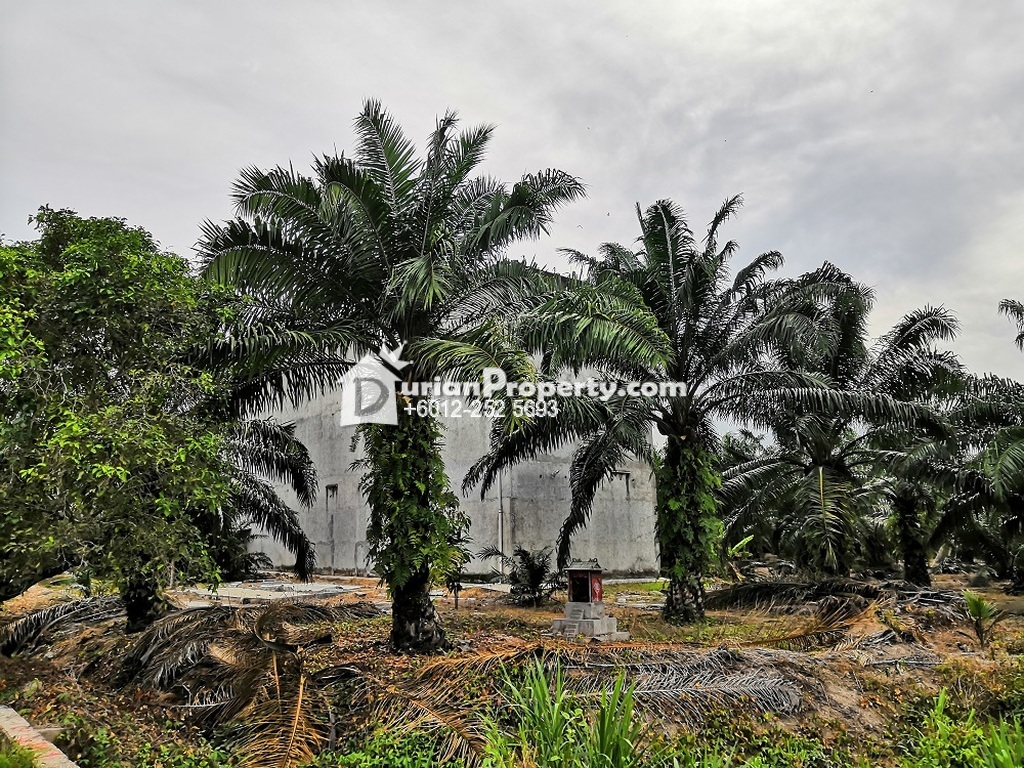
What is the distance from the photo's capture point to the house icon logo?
1020 cm

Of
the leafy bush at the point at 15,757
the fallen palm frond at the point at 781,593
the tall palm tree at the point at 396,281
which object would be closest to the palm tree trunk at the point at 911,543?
the fallen palm frond at the point at 781,593

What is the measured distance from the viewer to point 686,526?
45.9 feet

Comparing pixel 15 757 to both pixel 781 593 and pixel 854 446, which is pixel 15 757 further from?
pixel 854 446

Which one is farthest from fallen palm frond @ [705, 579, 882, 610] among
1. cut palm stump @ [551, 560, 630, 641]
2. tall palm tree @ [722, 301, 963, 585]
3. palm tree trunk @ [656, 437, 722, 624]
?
cut palm stump @ [551, 560, 630, 641]

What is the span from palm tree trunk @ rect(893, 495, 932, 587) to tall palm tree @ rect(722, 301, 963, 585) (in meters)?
0.02

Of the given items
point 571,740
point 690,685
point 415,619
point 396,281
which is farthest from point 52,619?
point 571,740

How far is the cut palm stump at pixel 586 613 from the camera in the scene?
12.5 m

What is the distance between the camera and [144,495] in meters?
8.41

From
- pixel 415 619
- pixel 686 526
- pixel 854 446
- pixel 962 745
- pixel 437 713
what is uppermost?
pixel 854 446

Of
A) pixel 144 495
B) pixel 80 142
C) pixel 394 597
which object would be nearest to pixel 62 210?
pixel 80 142

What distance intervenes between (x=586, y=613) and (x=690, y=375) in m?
4.48

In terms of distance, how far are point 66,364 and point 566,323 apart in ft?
18.0

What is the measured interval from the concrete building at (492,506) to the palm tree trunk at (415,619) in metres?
12.3

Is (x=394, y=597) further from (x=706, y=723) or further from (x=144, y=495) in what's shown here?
(x=706, y=723)
